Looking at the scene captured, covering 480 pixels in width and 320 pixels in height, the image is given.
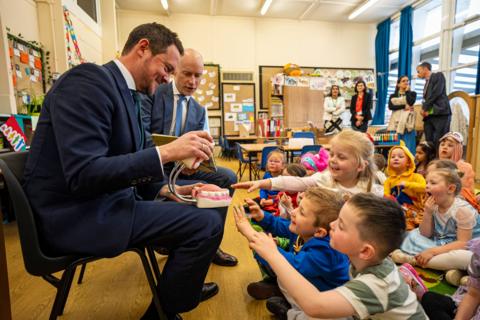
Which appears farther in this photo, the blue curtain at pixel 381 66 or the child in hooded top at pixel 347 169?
the blue curtain at pixel 381 66

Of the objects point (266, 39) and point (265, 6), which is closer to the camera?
point (265, 6)

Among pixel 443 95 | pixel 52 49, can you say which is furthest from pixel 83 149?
pixel 443 95

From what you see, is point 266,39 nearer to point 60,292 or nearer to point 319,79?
point 319,79

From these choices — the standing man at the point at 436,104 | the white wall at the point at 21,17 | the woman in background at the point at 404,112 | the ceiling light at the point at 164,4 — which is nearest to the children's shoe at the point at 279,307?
the white wall at the point at 21,17

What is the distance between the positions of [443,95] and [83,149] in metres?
5.44

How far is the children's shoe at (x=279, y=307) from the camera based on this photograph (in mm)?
1305

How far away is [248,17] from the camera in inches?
319

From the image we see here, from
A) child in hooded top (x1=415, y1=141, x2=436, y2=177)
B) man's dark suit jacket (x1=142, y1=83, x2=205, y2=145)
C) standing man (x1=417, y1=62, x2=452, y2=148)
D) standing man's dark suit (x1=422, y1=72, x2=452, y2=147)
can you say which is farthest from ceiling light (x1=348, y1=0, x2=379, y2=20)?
man's dark suit jacket (x1=142, y1=83, x2=205, y2=145)

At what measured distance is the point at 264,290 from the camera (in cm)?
149

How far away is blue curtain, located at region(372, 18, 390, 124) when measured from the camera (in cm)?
814

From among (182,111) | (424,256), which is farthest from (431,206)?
(182,111)

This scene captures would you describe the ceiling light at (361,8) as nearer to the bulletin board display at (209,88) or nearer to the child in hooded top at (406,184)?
the bulletin board display at (209,88)

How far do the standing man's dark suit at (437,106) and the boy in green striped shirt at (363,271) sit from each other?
15.0 ft

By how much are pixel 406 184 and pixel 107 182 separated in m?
2.33
